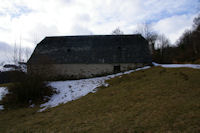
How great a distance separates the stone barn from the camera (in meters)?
14.8

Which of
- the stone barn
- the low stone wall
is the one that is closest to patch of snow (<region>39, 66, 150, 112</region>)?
the low stone wall

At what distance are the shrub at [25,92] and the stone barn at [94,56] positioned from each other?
14.0 feet

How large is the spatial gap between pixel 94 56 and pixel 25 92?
29.7 ft

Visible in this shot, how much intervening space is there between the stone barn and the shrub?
168 inches

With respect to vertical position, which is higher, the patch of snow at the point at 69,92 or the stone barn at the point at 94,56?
the stone barn at the point at 94,56

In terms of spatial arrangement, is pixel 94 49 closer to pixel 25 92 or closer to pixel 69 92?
pixel 69 92

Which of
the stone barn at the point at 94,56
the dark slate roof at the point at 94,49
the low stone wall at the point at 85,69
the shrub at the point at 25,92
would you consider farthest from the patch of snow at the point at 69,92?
the dark slate roof at the point at 94,49

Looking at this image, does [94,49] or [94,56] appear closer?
[94,56]

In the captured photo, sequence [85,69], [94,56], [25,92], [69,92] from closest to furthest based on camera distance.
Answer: [25,92] → [69,92] → [85,69] → [94,56]

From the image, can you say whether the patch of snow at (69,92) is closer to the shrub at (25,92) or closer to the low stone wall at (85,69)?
the shrub at (25,92)

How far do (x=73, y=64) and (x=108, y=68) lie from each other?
463 cm

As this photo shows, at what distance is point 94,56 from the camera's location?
1563 centimetres

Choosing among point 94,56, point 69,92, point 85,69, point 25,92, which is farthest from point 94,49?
point 25,92

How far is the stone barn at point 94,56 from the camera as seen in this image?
14789 mm
